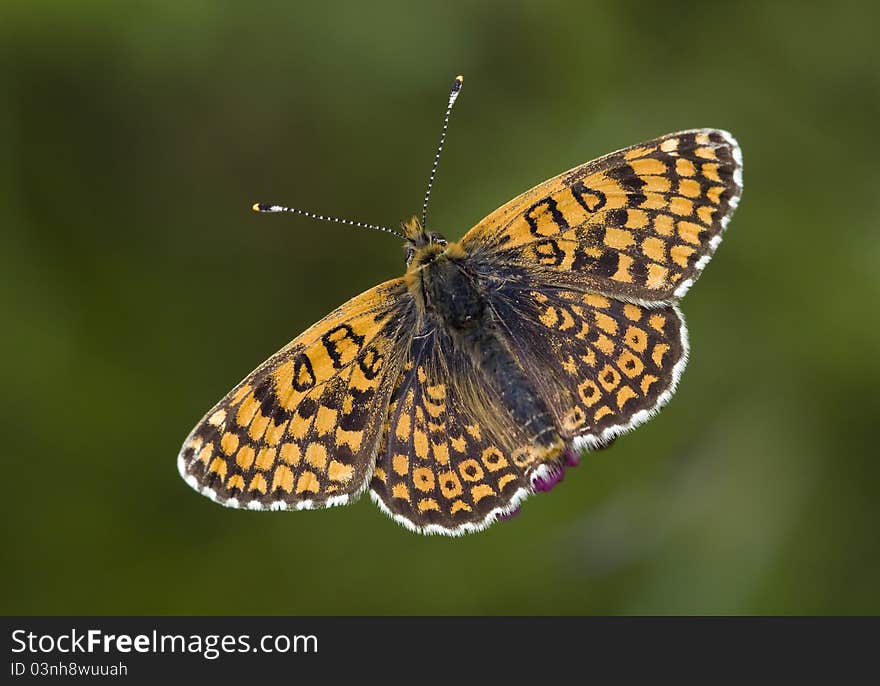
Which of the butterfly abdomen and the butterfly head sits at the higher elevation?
the butterfly head

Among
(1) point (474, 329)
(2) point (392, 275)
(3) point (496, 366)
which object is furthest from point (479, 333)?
(2) point (392, 275)

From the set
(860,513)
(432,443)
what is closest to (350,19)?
(432,443)

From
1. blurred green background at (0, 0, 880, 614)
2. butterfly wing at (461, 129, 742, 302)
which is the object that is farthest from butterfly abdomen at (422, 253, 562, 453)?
blurred green background at (0, 0, 880, 614)

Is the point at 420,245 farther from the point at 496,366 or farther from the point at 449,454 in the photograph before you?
the point at 449,454

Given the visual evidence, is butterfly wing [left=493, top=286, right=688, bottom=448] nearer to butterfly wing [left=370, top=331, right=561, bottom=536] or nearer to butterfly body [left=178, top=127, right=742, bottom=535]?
butterfly body [left=178, top=127, right=742, bottom=535]

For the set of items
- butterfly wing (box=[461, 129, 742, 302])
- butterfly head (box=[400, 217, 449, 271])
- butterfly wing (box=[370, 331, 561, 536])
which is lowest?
butterfly wing (box=[370, 331, 561, 536])

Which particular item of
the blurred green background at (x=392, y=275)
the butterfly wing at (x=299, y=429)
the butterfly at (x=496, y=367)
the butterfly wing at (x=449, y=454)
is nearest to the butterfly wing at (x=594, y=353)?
the butterfly at (x=496, y=367)
